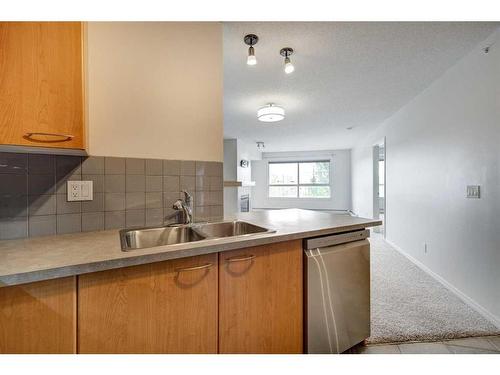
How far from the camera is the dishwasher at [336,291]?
135 centimetres

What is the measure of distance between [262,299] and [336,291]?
0.49 m

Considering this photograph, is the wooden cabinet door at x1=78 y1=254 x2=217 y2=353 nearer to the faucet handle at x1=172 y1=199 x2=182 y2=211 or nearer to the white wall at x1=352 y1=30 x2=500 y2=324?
the faucet handle at x1=172 y1=199 x2=182 y2=211

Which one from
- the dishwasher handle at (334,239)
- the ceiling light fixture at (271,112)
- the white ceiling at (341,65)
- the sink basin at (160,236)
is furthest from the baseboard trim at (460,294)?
the ceiling light fixture at (271,112)

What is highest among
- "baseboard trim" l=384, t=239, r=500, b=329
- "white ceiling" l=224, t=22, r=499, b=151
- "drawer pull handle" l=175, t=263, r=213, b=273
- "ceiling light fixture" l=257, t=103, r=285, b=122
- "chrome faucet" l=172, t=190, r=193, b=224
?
"white ceiling" l=224, t=22, r=499, b=151

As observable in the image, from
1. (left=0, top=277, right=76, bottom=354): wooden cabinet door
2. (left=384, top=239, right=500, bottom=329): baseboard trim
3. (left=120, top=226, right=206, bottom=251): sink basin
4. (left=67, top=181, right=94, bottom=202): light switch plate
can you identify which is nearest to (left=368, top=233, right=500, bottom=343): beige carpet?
(left=384, top=239, right=500, bottom=329): baseboard trim

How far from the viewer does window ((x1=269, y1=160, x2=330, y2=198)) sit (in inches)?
338

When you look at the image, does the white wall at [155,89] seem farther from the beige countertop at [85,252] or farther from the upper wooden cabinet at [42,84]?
the beige countertop at [85,252]

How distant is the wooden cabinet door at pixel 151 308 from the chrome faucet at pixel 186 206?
64cm

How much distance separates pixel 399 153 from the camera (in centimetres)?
390

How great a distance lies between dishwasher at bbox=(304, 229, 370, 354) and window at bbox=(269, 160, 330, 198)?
7.19 m

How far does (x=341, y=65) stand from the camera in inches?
98.6
